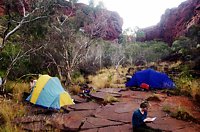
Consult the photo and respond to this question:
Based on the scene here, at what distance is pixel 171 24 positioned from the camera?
203 feet

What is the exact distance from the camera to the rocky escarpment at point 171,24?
54737 mm

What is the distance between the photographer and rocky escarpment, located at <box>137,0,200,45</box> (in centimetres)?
5474

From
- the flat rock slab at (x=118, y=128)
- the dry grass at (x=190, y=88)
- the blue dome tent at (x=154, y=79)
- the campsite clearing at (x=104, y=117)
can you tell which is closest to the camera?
the flat rock slab at (x=118, y=128)

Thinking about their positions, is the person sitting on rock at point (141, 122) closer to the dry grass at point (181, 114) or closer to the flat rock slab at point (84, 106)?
the dry grass at point (181, 114)

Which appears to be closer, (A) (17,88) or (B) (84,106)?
(B) (84,106)

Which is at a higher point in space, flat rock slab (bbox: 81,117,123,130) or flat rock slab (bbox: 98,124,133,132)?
flat rock slab (bbox: 81,117,123,130)

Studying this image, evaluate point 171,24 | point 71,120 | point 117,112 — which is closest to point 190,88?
point 117,112

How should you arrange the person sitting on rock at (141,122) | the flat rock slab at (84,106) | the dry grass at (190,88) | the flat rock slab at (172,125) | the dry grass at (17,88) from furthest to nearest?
the dry grass at (17,88) → the dry grass at (190,88) → the flat rock slab at (84,106) → the flat rock slab at (172,125) → the person sitting on rock at (141,122)

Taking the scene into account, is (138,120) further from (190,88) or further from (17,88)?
(17,88)

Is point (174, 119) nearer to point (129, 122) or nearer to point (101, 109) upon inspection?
point (129, 122)

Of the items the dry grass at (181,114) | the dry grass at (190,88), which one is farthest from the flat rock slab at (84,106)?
the dry grass at (190,88)

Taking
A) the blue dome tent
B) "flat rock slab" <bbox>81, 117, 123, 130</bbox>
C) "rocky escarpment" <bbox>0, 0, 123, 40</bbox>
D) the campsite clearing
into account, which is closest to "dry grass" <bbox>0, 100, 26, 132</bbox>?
the campsite clearing

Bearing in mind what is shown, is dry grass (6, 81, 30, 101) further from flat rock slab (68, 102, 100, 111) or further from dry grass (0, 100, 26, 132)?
flat rock slab (68, 102, 100, 111)

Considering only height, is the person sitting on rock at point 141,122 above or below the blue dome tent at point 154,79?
below
